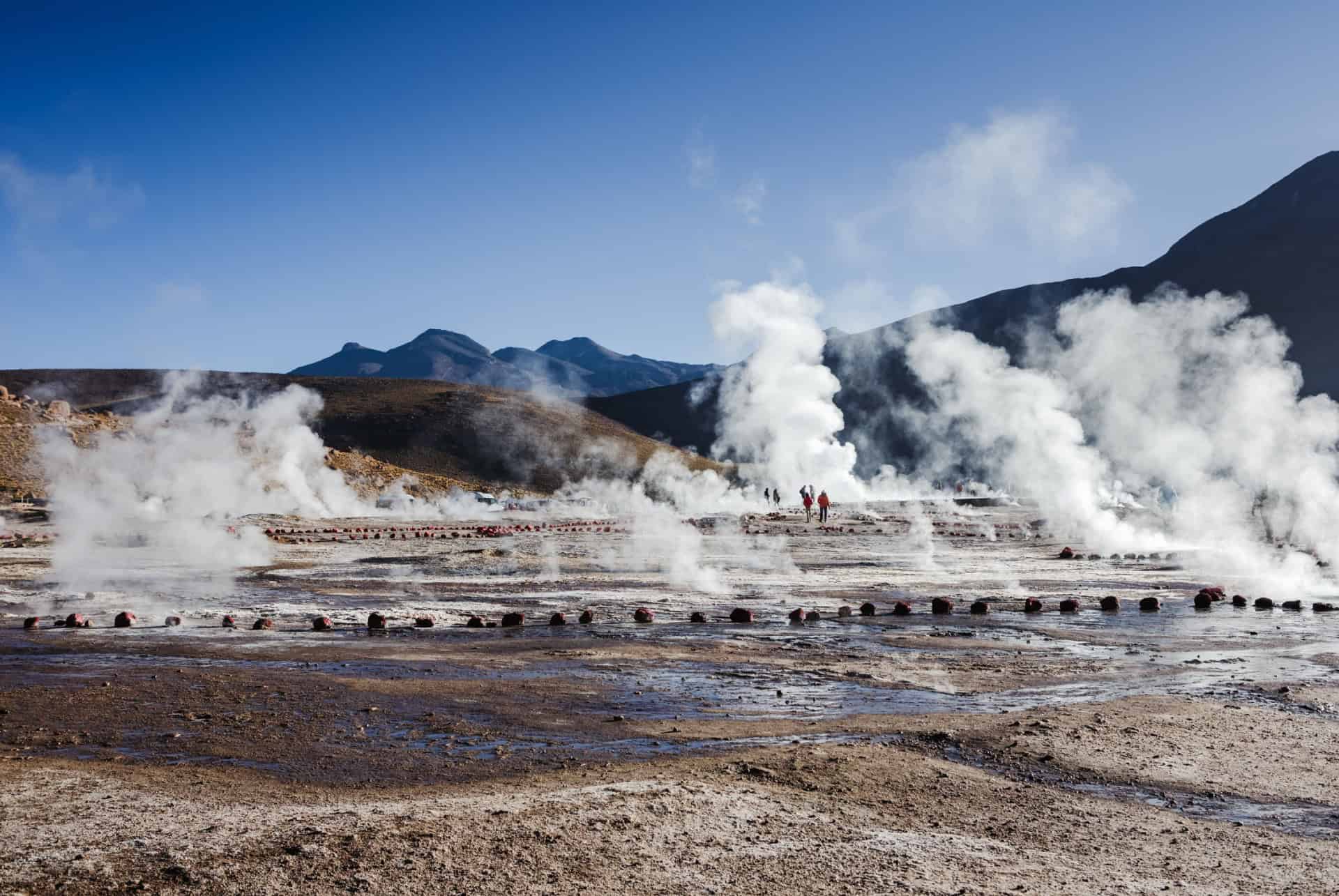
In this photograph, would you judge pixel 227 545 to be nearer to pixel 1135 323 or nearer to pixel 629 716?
pixel 629 716

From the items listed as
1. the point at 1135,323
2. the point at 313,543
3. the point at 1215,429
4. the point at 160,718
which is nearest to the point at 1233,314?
the point at 1135,323

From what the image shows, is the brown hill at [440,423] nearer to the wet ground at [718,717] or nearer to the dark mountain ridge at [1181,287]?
the dark mountain ridge at [1181,287]

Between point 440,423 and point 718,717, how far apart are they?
10865 centimetres

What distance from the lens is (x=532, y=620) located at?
59.7 ft

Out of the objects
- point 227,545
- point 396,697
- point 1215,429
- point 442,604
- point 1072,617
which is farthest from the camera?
point 1215,429

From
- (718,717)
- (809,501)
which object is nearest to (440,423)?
(809,501)

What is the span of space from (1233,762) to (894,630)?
28.3 feet

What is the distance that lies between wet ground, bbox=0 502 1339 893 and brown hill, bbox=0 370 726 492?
74850mm

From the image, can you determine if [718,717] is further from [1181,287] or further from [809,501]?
[1181,287]

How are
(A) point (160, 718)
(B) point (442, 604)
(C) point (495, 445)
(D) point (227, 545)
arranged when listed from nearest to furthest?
1. (A) point (160, 718)
2. (B) point (442, 604)
3. (D) point (227, 545)
4. (C) point (495, 445)

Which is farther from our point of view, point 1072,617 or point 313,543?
point 313,543

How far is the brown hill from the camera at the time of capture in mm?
105938

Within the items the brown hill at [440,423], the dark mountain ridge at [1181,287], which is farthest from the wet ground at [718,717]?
the dark mountain ridge at [1181,287]

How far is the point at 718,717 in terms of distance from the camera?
10445 millimetres
